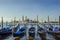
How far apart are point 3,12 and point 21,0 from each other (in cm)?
42

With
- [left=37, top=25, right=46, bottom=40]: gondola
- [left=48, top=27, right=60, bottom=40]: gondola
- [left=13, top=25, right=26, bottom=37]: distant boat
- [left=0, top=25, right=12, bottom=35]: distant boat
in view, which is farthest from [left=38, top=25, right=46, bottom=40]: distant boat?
[left=0, top=25, right=12, bottom=35]: distant boat

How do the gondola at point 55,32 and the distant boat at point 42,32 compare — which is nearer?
the gondola at point 55,32

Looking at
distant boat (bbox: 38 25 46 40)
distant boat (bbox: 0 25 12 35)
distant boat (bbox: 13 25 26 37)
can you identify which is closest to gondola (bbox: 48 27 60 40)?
distant boat (bbox: 38 25 46 40)

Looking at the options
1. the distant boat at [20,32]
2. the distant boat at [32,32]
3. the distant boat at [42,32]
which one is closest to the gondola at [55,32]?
the distant boat at [42,32]

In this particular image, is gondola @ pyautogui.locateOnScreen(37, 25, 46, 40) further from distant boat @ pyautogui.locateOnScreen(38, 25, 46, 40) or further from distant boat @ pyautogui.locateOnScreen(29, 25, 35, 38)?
distant boat @ pyautogui.locateOnScreen(29, 25, 35, 38)

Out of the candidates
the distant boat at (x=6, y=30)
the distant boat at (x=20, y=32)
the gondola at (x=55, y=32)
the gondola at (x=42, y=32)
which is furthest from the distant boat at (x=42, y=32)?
the distant boat at (x=6, y=30)

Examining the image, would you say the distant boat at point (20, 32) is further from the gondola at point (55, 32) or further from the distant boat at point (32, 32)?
the gondola at point (55, 32)

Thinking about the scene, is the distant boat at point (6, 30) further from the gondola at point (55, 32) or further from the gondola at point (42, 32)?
the gondola at point (55, 32)

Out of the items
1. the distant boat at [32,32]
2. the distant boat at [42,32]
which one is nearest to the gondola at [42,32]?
the distant boat at [42,32]


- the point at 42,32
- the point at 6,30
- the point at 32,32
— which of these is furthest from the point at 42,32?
the point at 6,30

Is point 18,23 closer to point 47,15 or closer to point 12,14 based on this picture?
point 12,14

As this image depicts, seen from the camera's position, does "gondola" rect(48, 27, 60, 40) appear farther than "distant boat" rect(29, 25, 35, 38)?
No

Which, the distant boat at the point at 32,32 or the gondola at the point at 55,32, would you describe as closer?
the gondola at the point at 55,32

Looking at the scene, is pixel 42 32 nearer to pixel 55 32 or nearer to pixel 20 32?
pixel 55 32
